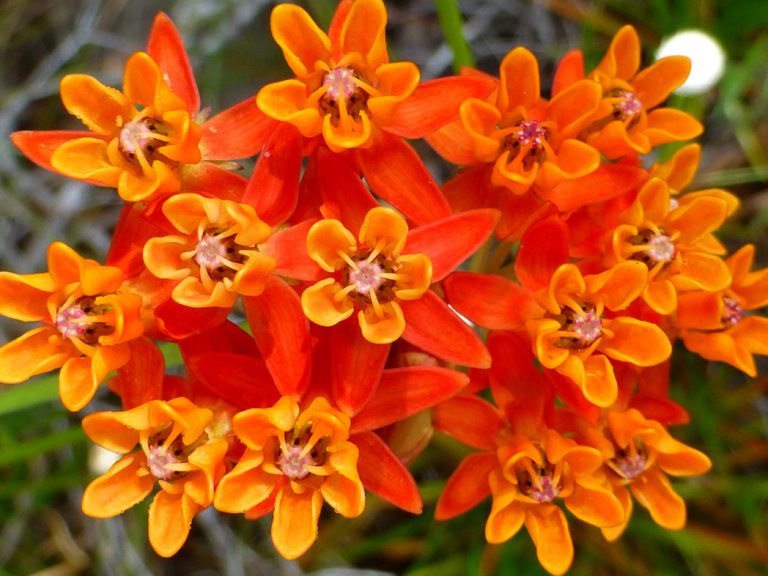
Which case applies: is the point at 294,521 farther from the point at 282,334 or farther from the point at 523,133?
the point at 523,133

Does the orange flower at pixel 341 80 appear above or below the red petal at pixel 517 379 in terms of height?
above

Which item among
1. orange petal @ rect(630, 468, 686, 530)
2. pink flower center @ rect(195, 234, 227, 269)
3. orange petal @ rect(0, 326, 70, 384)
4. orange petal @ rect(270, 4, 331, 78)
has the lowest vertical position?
orange petal @ rect(630, 468, 686, 530)

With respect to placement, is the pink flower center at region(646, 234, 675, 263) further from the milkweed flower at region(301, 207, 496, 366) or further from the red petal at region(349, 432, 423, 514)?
the red petal at region(349, 432, 423, 514)

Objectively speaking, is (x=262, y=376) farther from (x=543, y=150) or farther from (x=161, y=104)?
(x=543, y=150)

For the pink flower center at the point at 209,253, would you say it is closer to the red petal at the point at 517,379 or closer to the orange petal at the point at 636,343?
the red petal at the point at 517,379

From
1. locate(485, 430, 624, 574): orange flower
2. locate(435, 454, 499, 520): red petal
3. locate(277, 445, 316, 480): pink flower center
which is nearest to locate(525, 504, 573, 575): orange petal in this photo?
locate(485, 430, 624, 574): orange flower

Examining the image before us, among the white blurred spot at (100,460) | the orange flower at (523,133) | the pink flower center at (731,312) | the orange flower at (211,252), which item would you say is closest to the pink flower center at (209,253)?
the orange flower at (211,252)
